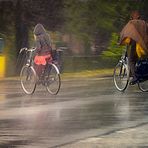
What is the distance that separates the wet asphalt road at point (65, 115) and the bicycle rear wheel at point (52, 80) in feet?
0.64

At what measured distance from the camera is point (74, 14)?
1296 inches

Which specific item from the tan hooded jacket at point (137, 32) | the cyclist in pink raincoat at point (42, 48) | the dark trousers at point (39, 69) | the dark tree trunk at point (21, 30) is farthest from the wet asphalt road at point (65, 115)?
the dark tree trunk at point (21, 30)

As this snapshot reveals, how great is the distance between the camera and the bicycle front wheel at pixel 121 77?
598 inches

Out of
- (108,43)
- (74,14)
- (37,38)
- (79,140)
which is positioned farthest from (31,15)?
(79,140)

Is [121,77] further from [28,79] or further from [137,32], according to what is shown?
[28,79]

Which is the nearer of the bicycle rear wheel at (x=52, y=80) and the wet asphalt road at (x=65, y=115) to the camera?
the wet asphalt road at (x=65, y=115)

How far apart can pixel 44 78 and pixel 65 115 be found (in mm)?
4322

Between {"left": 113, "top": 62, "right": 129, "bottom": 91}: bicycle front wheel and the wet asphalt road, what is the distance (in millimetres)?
181

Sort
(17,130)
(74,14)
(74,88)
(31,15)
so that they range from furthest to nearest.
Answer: (74,14) < (31,15) < (74,88) < (17,130)

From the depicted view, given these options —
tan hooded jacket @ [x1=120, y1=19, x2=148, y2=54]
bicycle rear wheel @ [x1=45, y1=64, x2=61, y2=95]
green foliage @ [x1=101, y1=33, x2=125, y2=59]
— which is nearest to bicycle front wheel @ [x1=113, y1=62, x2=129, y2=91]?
tan hooded jacket @ [x1=120, y1=19, x2=148, y2=54]

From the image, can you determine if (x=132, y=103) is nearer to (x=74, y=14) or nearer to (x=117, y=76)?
(x=117, y=76)

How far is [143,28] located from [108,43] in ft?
65.4

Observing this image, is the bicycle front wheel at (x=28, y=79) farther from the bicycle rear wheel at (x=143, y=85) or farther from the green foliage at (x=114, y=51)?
the green foliage at (x=114, y=51)

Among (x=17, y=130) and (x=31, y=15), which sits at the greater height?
(x=31, y=15)
